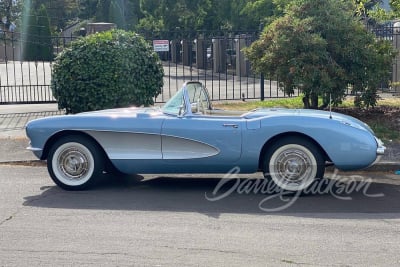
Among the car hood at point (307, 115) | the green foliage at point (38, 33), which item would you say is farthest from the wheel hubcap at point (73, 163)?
the green foliage at point (38, 33)

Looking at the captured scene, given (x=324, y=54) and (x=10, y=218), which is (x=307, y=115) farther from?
(x=324, y=54)

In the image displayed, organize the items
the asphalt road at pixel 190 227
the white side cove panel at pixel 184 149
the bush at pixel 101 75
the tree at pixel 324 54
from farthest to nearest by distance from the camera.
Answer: the bush at pixel 101 75 < the tree at pixel 324 54 < the white side cove panel at pixel 184 149 < the asphalt road at pixel 190 227

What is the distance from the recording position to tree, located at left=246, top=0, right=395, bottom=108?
35.7 ft

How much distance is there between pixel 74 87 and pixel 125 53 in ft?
3.80

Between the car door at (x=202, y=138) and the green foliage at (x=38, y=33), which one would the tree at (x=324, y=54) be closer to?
the car door at (x=202, y=138)

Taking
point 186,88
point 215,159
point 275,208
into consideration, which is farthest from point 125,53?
point 275,208

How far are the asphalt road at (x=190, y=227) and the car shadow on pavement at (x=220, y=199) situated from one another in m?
0.01

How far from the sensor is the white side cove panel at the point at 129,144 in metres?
7.50

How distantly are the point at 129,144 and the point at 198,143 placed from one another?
841 mm

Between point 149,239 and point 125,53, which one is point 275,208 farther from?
point 125,53

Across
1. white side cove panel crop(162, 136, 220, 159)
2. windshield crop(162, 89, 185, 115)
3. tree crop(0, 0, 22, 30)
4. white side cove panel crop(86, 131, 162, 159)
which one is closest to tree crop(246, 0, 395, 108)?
windshield crop(162, 89, 185, 115)

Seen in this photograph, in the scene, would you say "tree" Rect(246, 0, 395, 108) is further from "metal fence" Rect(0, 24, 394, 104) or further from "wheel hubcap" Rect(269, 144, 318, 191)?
"metal fence" Rect(0, 24, 394, 104)

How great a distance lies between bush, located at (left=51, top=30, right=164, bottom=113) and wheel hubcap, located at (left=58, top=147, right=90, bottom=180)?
417 cm

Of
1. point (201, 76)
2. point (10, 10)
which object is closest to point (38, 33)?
point (10, 10)
